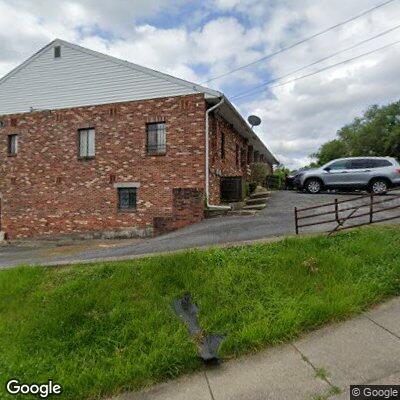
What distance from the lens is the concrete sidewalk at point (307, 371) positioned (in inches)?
129

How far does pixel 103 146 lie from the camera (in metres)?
14.8

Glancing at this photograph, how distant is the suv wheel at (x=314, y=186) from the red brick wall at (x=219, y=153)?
3615 millimetres

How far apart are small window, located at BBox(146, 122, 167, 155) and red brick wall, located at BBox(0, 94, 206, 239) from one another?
0.23 metres

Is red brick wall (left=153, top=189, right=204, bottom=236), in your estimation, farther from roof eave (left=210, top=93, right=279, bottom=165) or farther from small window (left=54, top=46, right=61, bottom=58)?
small window (left=54, top=46, right=61, bottom=58)

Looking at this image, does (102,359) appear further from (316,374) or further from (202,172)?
(202,172)

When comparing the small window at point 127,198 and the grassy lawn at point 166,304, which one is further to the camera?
the small window at point 127,198

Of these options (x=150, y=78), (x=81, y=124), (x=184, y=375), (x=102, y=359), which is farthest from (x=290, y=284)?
(x=81, y=124)

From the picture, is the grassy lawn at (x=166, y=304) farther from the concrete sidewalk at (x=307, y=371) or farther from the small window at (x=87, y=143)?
the small window at (x=87, y=143)

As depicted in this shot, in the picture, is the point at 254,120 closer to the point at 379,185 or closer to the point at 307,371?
the point at 379,185

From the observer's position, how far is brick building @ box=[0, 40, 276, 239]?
1357cm

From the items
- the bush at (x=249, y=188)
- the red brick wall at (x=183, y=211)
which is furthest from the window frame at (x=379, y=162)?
the red brick wall at (x=183, y=211)

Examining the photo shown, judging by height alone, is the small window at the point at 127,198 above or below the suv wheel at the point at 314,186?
below

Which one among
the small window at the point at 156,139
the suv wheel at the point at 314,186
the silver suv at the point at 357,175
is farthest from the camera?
the suv wheel at the point at 314,186

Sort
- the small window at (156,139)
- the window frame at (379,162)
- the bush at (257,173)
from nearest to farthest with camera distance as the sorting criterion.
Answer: the small window at (156,139) < the window frame at (379,162) < the bush at (257,173)
